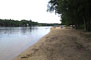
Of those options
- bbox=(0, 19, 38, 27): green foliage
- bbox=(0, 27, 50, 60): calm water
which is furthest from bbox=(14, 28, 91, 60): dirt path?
bbox=(0, 19, 38, 27): green foliage

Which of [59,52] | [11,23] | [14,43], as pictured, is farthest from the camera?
[11,23]

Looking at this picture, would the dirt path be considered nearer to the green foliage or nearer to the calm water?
the calm water

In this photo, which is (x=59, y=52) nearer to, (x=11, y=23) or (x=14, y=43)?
(x=14, y=43)

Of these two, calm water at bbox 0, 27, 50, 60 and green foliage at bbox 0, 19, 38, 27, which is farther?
green foliage at bbox 0, 19, 38, 27

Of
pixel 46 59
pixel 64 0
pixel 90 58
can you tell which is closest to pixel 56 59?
pixel 46 59

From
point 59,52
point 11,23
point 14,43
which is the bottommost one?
point 14,43

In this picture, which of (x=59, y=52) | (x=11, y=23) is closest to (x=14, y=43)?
(x=59, y=52)

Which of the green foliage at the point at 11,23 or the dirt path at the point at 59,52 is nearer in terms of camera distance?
the dirt path at the point at 59,52

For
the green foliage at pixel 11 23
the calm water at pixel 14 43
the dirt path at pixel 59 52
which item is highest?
the green foliage at pixel 11 23

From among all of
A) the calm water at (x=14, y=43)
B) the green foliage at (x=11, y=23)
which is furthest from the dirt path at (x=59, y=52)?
the green foliage at (x=11, y=23)

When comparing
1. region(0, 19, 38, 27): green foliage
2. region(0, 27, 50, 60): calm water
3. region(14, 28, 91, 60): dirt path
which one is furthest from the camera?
region(0, 19, 38, 27): green foliage

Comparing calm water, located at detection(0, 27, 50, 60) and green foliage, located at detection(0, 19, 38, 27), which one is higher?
green foliage, located at detection(0, 19, 38, 27)

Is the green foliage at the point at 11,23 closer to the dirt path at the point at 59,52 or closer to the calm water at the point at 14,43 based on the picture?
the calm water at the point at 14,43

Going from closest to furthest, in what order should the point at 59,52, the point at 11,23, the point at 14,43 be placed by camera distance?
1. the point at 59,52
2. the point at 14,43
3. the point at 11,23
